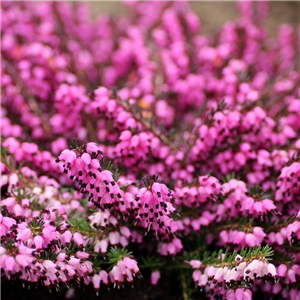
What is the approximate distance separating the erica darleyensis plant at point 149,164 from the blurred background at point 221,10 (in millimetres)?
1803

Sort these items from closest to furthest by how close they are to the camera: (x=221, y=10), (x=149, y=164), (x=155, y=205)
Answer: (x=155, y=205) → (x=149, y=164) → (x=221, y=10)

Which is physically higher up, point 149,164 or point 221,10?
point 221,10

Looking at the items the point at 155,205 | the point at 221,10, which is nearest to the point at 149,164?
the point at 155,205

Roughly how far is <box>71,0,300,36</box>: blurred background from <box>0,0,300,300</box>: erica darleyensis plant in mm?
1803

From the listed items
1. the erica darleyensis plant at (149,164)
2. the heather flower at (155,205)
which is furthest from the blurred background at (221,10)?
the heather flower at (155,205)

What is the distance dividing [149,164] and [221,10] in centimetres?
425

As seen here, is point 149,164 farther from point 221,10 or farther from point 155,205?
point 221,10

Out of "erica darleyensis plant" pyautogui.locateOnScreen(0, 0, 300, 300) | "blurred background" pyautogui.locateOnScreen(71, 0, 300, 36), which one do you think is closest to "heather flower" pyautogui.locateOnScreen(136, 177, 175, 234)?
"erica darleyensis plant" pyautogui.locateOnScreen(0, 0, 300, 300)

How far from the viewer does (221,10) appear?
20.6 ft

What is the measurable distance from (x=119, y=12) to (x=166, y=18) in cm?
235

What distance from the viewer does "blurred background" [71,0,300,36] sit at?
232 inches

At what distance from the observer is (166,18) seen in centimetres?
429

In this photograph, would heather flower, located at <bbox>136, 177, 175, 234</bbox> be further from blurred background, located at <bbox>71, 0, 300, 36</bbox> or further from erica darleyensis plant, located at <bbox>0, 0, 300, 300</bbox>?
blurred background, located at <bbox>71, 0, 300, 36</bbox>

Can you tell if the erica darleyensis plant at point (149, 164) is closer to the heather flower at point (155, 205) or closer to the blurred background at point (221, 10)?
the heather flower at point (155, 205)
